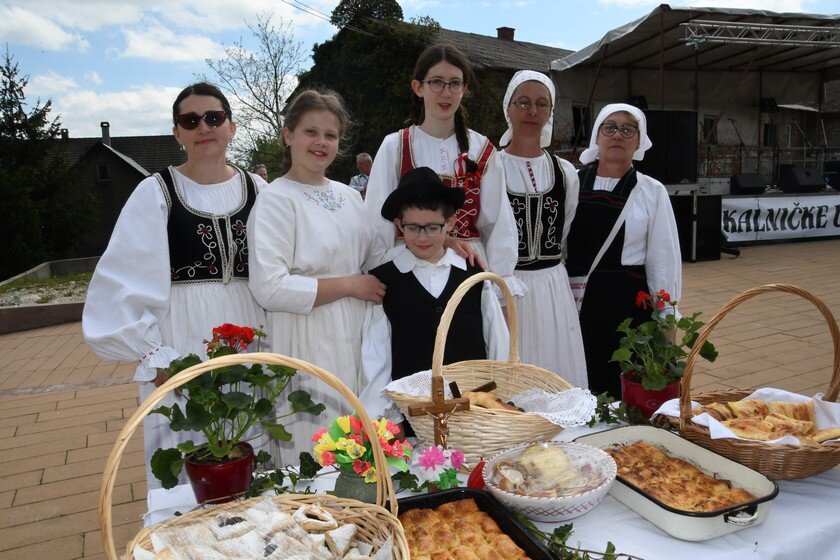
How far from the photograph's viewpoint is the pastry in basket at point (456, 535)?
119cm

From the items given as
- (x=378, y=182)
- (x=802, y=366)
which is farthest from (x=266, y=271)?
(x=802, y=366)

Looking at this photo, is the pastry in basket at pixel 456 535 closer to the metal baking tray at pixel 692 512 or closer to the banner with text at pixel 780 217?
the metal baking tray at pixel 692 512

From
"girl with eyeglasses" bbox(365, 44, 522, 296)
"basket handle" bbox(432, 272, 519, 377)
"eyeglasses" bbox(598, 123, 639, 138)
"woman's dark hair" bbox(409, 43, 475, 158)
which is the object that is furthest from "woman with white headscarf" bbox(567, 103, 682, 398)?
"basket handle" bbox(432, 272, 519, 377)

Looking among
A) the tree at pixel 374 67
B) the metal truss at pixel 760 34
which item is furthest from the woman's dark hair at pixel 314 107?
the tree at pixel 374 67

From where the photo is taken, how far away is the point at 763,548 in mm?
1248

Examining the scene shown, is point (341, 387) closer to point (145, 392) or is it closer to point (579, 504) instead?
Answer: point (579, 504)

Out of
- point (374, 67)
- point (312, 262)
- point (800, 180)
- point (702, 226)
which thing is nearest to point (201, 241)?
point (312, 262)

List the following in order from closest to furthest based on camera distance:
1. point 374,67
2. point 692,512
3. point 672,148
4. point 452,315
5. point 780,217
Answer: point 692,512
point 452,315
point 672,148
point 780,217
point 374,67

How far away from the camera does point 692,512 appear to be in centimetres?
123

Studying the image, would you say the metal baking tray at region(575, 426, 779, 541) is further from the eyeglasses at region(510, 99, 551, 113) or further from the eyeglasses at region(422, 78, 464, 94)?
the eyeglasses at region(510, 99, 551, 113)

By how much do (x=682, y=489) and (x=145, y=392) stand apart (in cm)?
193

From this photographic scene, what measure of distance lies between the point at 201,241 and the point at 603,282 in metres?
1.81

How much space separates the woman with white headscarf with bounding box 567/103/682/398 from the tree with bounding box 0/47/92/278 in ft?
47.4

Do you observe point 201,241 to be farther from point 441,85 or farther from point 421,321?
point 441,85
